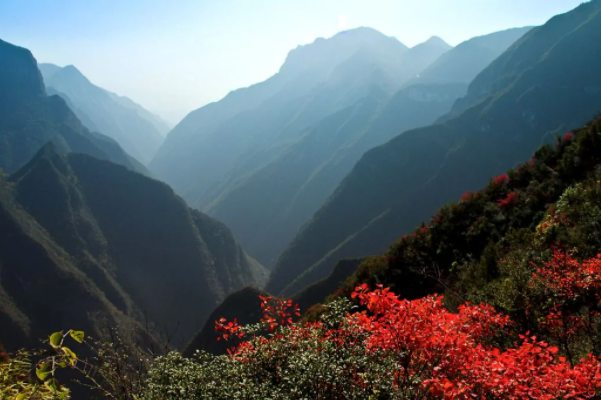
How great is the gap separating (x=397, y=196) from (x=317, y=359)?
140 m

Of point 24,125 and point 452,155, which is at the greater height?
point 24,125

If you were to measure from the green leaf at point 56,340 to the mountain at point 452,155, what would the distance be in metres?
112

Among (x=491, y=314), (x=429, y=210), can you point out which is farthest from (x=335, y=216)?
(x=491, y=314)

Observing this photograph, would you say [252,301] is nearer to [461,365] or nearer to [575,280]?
[575,280]

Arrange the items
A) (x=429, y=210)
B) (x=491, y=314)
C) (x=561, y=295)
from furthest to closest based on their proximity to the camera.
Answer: (x=429, y=210)
(x=491, y=314)
(x=561, y=295)

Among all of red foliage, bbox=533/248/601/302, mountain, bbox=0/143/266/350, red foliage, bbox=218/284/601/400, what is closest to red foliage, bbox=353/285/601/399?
red foliage, bbox=218/284/601/400

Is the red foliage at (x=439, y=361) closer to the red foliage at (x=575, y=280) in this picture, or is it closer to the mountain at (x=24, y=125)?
the red foliage at (x=575, y=280)

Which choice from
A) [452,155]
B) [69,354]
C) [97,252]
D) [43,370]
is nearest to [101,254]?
[97,252]

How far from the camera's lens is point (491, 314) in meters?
8.70

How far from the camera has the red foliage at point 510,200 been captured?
20222mm

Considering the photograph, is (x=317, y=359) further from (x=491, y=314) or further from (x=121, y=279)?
(x=121, y=279)

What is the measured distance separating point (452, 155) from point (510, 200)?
129841 millimetres

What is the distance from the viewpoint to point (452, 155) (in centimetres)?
13912

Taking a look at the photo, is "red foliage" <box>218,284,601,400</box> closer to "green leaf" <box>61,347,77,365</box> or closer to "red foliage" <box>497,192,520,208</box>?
"green leaf" <box>61,347,77,365</box>
